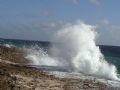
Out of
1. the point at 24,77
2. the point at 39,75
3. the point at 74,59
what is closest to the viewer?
the point at 24,77

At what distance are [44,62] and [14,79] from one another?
22.0 metres

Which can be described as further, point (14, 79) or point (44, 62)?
point (44, 62)

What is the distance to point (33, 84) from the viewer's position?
25.7 meters

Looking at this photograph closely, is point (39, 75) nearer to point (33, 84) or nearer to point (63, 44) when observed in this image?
point (33, 84)

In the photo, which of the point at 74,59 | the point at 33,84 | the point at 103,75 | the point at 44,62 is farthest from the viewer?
the point at 44,62

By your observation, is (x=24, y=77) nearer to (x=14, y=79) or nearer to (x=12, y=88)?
(x=14, y=79)

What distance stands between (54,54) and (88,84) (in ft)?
79.7

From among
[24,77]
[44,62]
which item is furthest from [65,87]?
[44,62]

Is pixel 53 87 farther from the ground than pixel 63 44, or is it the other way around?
pixel 63 44

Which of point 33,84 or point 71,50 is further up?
point 71,50

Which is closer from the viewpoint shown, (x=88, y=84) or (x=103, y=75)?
(x=88, y=84)

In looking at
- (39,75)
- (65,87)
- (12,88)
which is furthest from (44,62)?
(12,88)

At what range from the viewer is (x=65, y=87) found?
26594mm

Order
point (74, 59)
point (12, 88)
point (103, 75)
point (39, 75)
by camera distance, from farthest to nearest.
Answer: point (74, 59) < point (103, 75) < point (39, 75) < point (12, 88)
